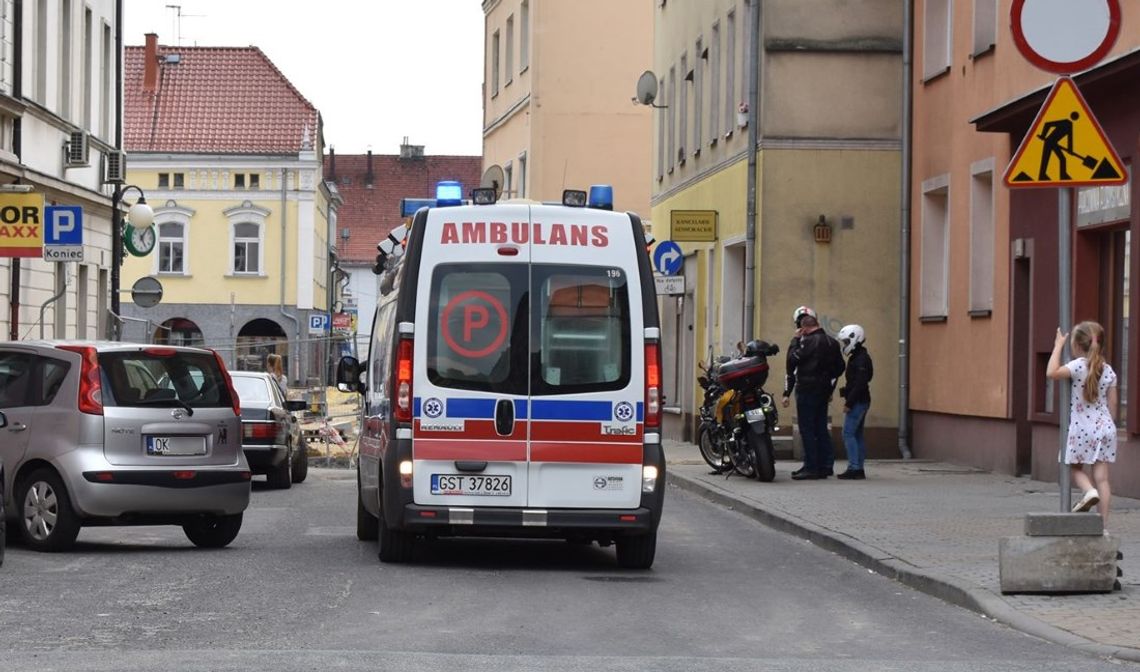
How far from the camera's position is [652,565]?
1448cm

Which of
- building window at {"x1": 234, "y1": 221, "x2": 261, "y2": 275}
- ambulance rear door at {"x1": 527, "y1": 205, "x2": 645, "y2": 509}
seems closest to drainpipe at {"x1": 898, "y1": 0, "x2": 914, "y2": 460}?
ambulance rear door at {"x1": 527, "y1": 205, "x2": 645, "y2": 509}

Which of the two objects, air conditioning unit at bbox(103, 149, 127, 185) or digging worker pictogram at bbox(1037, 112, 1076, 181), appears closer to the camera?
digging worker pictogram at bbox(1037, 112, 1076, 181)

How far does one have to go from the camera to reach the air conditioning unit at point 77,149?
33.1 meters

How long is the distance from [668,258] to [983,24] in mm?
6553

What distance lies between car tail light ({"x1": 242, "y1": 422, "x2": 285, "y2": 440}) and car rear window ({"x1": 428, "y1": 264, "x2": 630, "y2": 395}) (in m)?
10.9

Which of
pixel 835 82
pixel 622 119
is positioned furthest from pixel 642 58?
pixel 835 82

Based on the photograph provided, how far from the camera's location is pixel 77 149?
33094mm

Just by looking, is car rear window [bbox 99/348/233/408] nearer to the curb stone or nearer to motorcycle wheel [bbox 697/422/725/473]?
the curb stone

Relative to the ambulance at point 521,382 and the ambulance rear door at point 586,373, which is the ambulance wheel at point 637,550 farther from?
the ambulance rear door at point 586,373

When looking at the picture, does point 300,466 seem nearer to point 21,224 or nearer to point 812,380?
point 21,224

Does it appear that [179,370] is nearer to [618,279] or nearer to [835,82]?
[618,279]

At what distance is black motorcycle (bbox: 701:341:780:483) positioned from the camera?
23.0 meters

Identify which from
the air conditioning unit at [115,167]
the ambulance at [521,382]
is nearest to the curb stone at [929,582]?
the ambulance at [521,382]

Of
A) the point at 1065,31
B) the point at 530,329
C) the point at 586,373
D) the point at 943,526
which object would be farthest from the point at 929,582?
the point at 943,526
